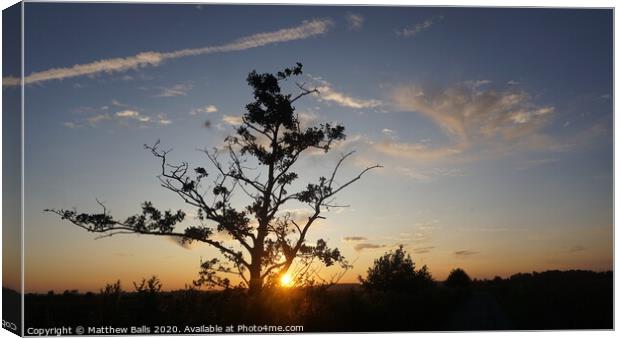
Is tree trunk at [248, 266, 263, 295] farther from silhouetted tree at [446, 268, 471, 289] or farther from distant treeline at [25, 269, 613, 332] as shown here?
silhouetted tree at [446, 268, 471, 289]

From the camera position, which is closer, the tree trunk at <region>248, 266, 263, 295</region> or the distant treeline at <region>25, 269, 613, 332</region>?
the distant treeline at <region>25, 269, 613, 332</region>

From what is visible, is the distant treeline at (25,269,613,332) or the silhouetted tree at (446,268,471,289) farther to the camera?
the silhouetted tree at (446,268,471,289)

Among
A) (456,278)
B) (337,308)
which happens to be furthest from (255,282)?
(456,278)

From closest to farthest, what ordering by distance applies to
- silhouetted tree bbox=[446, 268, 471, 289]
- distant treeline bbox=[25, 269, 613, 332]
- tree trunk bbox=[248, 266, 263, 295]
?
distant treeline bbox=[25, 269, 613, 332], tree trunk bbox=[248, 266, 263, 295], silhouetted tree bbox=[446, 268, 471, 289]

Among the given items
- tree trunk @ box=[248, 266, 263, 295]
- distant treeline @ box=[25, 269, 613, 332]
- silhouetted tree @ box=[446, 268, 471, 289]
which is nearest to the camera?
distant treeline @ box=[25, 269, 613, 332]

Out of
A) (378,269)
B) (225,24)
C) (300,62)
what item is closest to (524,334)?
(378,269)

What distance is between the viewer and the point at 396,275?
24.1 meters

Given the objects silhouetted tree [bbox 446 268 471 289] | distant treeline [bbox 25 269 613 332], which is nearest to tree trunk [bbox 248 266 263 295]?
distant treeline [bbox 25 269 613 332]

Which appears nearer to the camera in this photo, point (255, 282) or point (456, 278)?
point (255, 282)

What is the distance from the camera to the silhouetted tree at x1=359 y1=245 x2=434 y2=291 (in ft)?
67.7

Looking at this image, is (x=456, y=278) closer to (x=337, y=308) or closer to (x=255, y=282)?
(x=337, y=308)

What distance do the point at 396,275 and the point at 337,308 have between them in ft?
16.2

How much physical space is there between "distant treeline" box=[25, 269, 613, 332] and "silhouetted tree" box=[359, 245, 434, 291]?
54cm

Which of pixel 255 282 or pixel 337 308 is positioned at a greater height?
pixel 255 282
